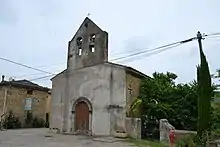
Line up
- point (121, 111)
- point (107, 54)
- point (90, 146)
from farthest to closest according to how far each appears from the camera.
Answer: point (107, 54), point (121, 111), point (90, 146)

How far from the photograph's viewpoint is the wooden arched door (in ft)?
73.3

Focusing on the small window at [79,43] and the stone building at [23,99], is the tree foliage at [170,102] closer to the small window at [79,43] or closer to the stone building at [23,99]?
the small window at [79,43]

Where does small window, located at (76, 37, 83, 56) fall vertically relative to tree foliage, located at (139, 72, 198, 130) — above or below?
above

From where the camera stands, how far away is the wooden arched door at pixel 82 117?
22.3 meters

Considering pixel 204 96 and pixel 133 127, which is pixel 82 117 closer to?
pixel 133 127

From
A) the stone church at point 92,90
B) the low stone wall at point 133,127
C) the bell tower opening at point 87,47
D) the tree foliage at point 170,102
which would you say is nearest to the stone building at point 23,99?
the stone church at point 92,90

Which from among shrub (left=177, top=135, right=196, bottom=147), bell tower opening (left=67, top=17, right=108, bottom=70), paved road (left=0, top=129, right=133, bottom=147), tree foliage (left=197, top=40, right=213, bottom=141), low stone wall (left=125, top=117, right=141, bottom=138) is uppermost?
bell tower opening (left=67, top=17, right=108, bottom=70)

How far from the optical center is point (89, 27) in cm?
2361

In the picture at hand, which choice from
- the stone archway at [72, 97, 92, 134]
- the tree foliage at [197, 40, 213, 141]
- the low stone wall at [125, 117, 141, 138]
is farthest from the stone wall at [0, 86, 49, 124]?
the tree foliage at [197, 40, 213, 141]

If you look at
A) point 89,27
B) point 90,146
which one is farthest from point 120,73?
point 90,146

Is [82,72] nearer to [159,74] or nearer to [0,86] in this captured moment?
[159,74]

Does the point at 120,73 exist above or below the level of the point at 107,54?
below

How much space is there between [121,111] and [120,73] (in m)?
2.87

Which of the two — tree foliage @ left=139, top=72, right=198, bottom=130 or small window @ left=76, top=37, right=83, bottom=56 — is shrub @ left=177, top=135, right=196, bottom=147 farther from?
small window @ left=76, top=37, right=83, bottom=56
